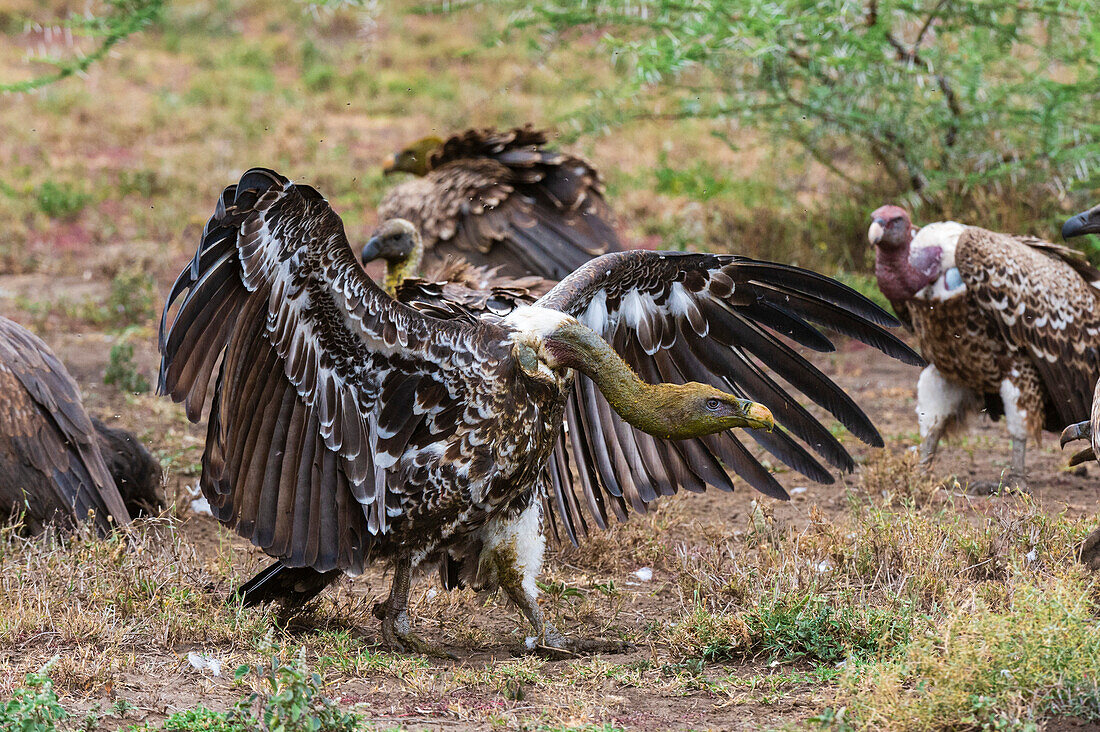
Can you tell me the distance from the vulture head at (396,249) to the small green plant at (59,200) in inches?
217

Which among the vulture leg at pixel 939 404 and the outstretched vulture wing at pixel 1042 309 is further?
the vulture leg at pixel 939 404

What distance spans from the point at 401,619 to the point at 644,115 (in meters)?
5.59

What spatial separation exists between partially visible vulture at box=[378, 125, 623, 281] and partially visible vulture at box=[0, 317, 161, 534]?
289cm

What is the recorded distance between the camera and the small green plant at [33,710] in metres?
2.94

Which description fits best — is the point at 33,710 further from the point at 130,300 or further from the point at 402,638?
the point at 130,300

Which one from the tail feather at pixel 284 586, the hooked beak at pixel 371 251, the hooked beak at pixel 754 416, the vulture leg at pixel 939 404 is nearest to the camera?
→ the hooked beak at pixel 754 416

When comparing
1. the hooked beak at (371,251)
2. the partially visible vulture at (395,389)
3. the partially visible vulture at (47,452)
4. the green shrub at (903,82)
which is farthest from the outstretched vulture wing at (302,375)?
the green shrub at (903,82)

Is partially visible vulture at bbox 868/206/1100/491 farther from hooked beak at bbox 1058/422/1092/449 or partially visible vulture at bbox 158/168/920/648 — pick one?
hooked beak at bbox 1058/422/1092/449

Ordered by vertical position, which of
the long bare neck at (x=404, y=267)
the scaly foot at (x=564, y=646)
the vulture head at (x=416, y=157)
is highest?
the vulture head at (x=416, y=157)

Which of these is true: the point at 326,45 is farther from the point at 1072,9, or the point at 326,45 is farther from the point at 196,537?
the point at 196,537

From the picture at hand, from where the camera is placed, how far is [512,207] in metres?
7.61

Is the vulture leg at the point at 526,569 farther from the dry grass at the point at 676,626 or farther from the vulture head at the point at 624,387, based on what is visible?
the vulture head at the point at 624,387

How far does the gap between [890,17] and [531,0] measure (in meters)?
2.58

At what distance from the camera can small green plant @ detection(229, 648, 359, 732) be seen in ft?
9.75
